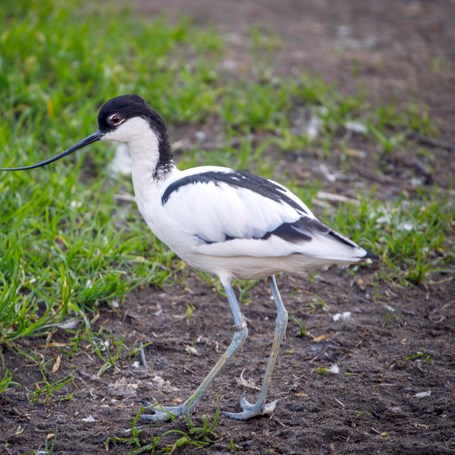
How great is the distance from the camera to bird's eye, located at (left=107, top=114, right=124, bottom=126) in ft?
12.7

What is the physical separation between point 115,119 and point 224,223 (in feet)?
2.59

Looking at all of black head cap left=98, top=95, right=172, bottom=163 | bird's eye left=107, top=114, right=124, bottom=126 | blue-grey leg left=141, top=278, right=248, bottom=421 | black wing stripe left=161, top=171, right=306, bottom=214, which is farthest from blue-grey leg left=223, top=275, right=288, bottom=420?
bird's eye left=107, top=114, right=124, bottom=126

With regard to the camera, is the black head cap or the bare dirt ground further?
the black head cap

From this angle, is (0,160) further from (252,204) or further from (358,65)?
(358,65)

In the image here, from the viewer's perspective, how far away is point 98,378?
3.95m

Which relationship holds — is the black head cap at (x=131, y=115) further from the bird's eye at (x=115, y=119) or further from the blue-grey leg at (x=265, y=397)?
the blue-grey leg at (x=265, y=397)

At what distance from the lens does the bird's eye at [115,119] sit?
3.88 meters

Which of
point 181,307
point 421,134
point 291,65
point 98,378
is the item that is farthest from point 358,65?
point 98,378

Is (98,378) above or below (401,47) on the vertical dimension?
below

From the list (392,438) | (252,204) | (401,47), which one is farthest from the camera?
(401,47)

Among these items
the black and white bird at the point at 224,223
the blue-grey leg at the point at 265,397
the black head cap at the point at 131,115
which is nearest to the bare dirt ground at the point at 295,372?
the blue-grey leg at the point at 265,397

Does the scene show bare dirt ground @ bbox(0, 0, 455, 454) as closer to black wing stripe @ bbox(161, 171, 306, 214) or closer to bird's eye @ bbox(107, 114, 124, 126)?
black wing stripe @ bbox(161, 171, 306, 214)

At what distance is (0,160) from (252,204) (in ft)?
7.45

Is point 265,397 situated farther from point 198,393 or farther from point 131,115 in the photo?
point 131,115
